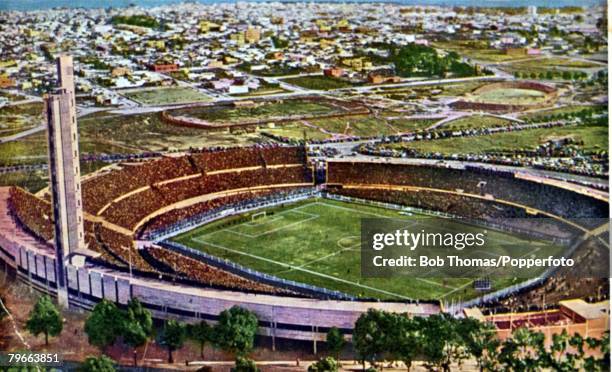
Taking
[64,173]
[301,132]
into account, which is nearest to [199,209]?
[301,132]

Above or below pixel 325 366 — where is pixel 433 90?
above

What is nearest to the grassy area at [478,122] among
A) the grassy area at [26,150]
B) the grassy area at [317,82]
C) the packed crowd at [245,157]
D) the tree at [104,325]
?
the grassy area at [317,82]

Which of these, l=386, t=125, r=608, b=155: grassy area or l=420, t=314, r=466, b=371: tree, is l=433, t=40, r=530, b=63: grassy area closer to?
l=386, t=125, r=608, b=155: grassy area

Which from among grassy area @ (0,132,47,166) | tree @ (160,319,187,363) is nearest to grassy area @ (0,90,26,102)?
grassy area @ (0,132,47,166)

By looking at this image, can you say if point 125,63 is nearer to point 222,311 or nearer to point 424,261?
point 222,311

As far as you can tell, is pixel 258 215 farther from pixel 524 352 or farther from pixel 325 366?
pixel 524 352

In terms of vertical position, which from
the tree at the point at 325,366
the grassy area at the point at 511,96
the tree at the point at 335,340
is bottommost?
the tree at the point at 325,366

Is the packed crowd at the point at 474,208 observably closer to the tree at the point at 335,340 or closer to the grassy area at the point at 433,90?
the grassy area at the point at 433,90
